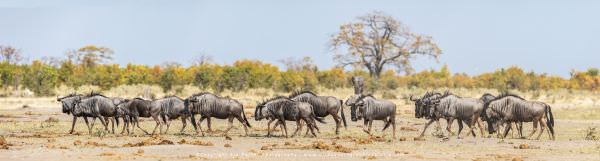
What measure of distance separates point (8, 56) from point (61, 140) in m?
74.5

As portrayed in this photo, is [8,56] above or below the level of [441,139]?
above

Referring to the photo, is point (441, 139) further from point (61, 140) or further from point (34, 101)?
point (34, 101)

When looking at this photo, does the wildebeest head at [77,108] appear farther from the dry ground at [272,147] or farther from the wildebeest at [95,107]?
the dry ground at [272,147]

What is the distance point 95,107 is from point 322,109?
6.51 meters

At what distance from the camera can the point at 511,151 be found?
846 inches

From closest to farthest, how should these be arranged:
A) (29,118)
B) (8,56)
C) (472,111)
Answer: (472,111) → (29,118) → (8,56)

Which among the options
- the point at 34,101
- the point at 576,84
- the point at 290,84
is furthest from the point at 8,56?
the point at 576,84

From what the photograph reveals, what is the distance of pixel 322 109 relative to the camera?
91.0ft

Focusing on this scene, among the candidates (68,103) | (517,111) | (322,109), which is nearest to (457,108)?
(517,111)

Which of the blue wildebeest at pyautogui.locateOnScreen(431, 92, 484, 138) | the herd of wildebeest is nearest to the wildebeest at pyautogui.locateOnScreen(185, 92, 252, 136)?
the herd of wildebeest

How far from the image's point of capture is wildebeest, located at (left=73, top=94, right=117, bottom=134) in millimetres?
27844

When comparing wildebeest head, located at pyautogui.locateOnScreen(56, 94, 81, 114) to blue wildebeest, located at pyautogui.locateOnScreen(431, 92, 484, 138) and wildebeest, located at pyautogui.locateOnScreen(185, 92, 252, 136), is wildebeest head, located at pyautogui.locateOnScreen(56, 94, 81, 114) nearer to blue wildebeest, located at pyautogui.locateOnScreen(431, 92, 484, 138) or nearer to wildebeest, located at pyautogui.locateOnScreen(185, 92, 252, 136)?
wildebeest, located at pyautogui.locateOnScreen(185, 92, 252, 136)

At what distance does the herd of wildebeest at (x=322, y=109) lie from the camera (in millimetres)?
26078

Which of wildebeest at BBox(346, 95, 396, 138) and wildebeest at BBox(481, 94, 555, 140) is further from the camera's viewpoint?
wildebeest at BBox(346, 95, 396, 138)
